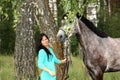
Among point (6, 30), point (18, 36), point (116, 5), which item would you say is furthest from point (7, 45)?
point (18, 36)

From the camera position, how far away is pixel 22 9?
35.0 feet

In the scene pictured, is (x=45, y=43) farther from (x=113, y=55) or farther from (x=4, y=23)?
(x=4, y=23)

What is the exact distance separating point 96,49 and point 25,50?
169 cm

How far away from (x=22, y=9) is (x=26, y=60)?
1169 millimetres

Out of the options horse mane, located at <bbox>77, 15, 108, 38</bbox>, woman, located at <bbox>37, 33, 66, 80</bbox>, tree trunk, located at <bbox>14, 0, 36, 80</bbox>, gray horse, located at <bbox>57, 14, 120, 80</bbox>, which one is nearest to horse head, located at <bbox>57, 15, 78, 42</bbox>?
gray horse, located at <bbox>57, 14, 120, 80</bbox>

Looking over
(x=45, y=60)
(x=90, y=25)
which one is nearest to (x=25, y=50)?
(x=90, y=25)

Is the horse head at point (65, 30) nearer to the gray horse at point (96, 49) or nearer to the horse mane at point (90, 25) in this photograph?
the gray horse at point (96, 49)

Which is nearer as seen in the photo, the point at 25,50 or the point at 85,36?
the point at 85,36

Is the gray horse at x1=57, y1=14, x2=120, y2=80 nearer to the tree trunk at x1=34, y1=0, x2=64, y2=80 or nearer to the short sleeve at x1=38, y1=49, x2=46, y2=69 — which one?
the tree trunk at x1=34, y1=0, x2=64, y2=80

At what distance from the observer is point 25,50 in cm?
1087

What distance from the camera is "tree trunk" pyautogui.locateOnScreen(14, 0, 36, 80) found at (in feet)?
35.4

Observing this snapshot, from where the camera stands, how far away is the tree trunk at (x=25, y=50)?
35.4 feet

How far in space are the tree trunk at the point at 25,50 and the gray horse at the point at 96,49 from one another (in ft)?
3.95

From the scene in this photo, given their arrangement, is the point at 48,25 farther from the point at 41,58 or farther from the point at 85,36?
the point at 41,58
